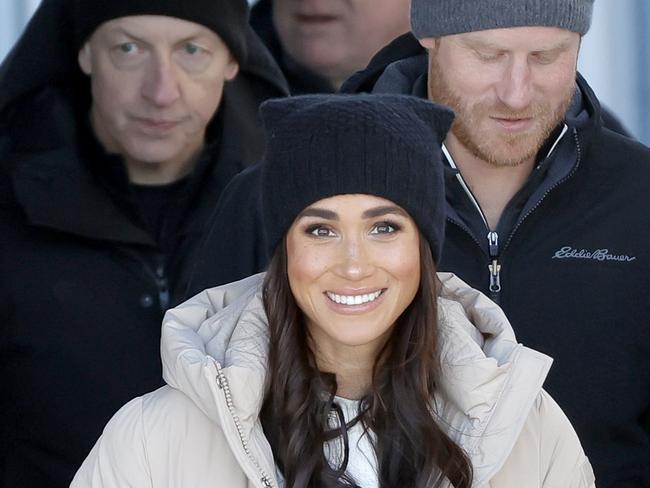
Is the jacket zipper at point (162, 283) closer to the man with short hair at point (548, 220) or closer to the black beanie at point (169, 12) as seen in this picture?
the black beanie at point (169, 12)

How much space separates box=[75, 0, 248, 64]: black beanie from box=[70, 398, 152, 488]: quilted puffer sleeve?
130cm

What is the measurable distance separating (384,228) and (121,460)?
50 cm

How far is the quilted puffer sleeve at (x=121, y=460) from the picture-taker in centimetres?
240

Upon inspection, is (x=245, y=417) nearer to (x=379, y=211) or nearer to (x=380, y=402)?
(x=380, y=402)

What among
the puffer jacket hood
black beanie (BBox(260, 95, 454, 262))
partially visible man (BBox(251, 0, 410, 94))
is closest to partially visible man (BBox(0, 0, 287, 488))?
partially visible man (BBox(251, 0, 410, 94))

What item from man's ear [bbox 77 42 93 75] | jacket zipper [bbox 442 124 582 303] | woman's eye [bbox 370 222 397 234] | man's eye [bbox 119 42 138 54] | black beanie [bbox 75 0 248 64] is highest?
woman's eye [bbox 370 222 397 234]

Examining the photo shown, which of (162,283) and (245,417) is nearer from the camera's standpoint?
(245,417)

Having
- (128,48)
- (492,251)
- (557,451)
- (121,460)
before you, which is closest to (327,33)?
(128,48)

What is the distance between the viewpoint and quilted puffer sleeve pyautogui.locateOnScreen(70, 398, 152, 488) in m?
2.40

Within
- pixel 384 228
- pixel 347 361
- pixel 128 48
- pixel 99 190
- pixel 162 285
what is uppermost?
pixel 384 228

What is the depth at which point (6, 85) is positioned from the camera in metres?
3.55

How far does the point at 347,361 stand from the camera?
8.46 feet

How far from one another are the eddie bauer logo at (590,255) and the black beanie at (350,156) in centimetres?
56

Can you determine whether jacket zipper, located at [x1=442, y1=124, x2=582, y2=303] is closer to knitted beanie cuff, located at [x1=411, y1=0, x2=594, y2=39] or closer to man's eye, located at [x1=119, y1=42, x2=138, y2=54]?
knitted beanie cuff, located at [x1=411, y1=0, x2=594, y2=39]
